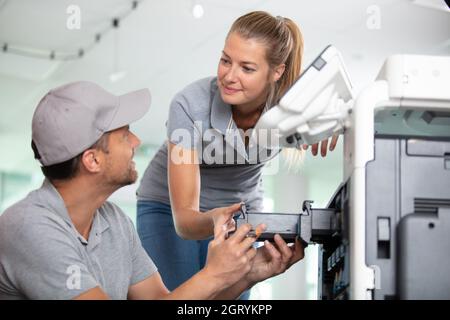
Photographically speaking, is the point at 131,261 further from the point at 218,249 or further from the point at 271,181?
the point at 271,181

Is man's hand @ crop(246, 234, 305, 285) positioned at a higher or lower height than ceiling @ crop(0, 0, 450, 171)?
lower

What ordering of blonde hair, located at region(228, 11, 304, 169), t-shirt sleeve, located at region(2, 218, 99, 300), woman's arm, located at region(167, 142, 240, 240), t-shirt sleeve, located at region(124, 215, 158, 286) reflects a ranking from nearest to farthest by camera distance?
t-shirt sleeve, located at region(2, 218, 99, 300), t-shirt sleeve, located at region(124, 215, 158, 286), woman's arm, located at region(167, 142, 240, 240), blonde hair, located at region(228, 11, 304, 169)

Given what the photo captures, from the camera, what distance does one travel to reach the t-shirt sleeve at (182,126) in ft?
6.14

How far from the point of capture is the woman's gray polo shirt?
1.92 metres

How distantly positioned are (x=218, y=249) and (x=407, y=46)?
3.58 m

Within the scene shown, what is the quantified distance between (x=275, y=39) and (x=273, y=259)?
27.5 inches

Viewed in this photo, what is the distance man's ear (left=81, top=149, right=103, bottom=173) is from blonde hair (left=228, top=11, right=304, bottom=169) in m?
0.62

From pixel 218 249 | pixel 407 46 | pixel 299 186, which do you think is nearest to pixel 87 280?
pixel 218 249

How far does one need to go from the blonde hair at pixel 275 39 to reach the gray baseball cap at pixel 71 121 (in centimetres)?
57

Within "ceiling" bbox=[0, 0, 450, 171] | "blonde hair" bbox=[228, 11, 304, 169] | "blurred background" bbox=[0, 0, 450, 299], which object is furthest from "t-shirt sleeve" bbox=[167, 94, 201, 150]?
"ceiling" bbox=[0, 0, 450, 171]

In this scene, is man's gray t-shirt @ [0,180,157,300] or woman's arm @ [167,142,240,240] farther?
woman's arm @ [167,142,240,240]

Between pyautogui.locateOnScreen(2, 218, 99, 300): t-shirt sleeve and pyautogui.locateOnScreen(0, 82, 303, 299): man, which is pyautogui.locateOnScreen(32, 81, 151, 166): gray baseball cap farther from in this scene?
pyautogui.locateOnScreen(2, 218, 99, 300): t-shirt sleeve

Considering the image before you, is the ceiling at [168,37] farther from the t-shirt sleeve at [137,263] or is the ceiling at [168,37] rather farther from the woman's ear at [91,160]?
the woman's ear at [91,160]

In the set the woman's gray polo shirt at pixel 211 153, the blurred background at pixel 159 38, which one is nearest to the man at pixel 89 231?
the woman's gray polo shirt at pixel 211 153
